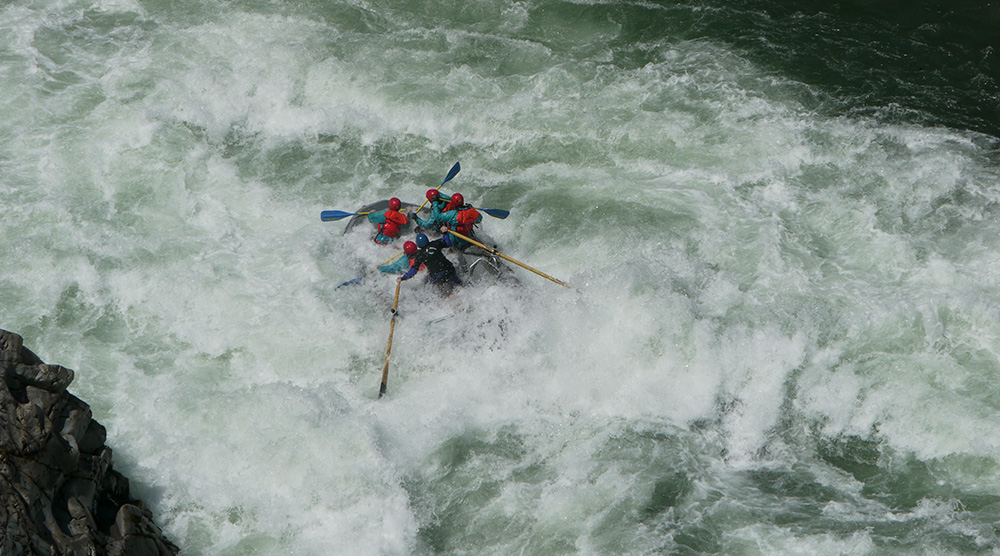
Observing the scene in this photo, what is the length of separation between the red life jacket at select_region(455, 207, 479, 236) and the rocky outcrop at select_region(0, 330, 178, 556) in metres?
4.47

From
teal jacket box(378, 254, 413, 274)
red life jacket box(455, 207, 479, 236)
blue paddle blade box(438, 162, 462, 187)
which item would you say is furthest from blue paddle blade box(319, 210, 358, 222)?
red life jacket box(455, 207, 479, 236)

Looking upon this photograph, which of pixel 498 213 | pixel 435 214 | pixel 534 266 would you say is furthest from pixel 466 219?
pixel 534 266

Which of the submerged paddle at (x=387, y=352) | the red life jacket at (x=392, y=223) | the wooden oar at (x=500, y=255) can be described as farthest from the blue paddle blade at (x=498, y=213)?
the submerged paddle at (x=387, y=352)

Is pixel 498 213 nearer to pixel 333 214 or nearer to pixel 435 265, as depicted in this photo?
pixel 435 265

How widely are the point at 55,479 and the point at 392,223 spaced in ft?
16.1

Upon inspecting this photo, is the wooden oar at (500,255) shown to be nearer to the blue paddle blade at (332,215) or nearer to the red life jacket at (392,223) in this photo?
the red life jacket at (392,223)

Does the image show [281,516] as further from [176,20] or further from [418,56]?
[176,20]

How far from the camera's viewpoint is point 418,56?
1356 cm

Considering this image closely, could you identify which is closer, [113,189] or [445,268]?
[445,268]

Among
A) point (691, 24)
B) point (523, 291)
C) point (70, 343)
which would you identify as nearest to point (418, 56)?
point (691, 24)

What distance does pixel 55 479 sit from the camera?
678 cm

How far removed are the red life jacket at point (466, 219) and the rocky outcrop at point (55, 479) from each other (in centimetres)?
447

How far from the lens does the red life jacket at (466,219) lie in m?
10.2

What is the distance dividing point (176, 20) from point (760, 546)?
40.5 feet
